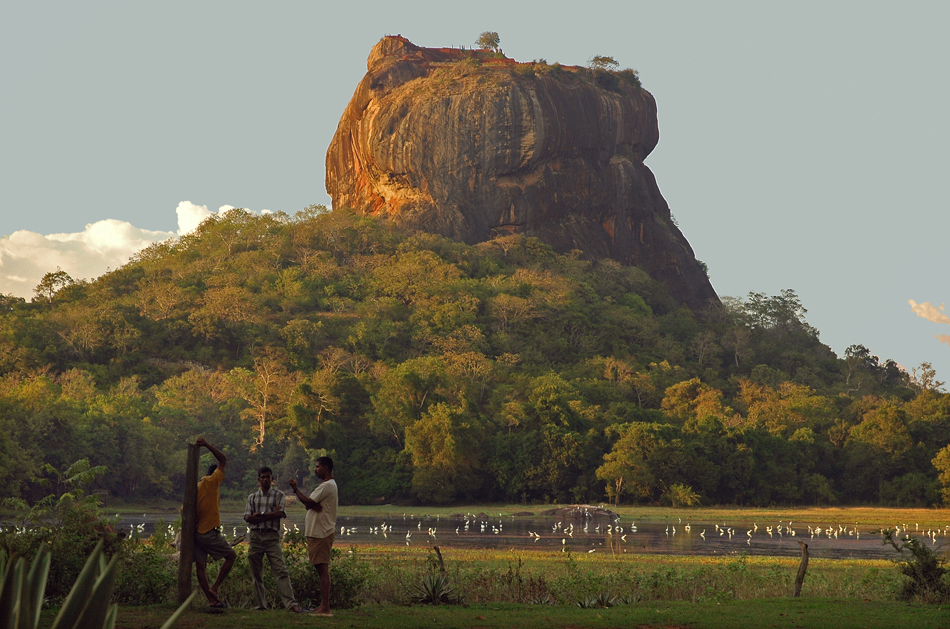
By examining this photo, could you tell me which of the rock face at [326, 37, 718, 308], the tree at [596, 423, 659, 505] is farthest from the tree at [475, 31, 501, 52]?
the tree at [596, 423, 659, 505]

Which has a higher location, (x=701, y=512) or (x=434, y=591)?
(x=434, y=591)

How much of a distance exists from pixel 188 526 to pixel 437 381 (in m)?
54.4

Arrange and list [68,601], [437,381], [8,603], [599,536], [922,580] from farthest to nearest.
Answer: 1. [437,381]
2. [599,536]
3. [922,580]
4. [68,601]
5. [8,603]

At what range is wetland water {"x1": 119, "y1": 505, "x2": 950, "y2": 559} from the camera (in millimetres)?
32000

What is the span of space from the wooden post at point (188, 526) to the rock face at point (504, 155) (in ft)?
350

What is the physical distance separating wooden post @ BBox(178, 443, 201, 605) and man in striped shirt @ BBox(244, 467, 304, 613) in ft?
2.28

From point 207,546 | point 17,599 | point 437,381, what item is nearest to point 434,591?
point 207,546

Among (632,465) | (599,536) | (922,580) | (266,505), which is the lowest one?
(599,536)

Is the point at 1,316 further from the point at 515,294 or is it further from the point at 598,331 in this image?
the point at 598,331

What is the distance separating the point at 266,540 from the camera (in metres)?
12.3

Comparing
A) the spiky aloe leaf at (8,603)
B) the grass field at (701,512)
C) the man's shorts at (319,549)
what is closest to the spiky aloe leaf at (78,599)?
the spiky aloe leaf at (8,603)

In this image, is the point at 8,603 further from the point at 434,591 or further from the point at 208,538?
the point at 434,591

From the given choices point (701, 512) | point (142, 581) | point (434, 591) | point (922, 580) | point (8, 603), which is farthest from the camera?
point (701, 512)

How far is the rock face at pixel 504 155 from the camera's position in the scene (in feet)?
393
